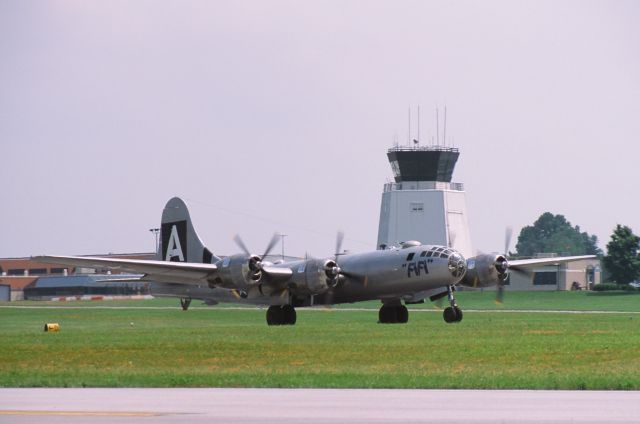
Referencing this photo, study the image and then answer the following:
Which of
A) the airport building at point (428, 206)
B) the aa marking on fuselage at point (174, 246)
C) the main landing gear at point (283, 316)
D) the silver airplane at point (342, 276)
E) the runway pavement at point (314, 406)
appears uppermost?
the airport building at point (428, 206)

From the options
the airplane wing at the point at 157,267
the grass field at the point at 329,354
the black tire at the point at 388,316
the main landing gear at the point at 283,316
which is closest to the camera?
the grass field at the point at 329,354

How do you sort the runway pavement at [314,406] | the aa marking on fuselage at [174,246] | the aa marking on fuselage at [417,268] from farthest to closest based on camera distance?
the aa marking on fuselage at [174,246] < the aa marking on fuselage at [417,268] < the runway pavement at [314,406]

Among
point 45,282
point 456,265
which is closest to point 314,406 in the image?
point 456,265

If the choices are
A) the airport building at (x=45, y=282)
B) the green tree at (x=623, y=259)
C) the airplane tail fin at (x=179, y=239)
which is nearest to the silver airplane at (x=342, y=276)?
the airplane tail fin at (x=179, y=239)

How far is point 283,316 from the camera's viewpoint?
55.9m

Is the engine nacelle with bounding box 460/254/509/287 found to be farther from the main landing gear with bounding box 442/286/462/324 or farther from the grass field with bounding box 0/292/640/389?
the grass field with bounding box 0/292/640/389

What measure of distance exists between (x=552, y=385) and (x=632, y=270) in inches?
4375

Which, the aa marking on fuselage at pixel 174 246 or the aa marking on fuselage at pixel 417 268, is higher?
the aa marking on fuselage at pixel 174 246

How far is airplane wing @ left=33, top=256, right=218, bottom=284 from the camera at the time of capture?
163ft

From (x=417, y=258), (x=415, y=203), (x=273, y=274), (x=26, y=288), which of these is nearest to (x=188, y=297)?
(x=273, y=274)

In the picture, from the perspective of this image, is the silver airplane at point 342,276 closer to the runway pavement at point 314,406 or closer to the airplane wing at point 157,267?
the airplane wing at point 157,267

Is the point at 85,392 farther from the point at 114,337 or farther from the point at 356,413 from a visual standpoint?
the point at 114,337

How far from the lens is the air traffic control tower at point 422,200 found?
139 m

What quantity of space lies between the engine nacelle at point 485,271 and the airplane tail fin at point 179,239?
12747 millimetres
